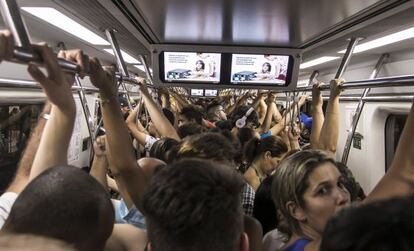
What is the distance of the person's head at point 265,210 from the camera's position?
2.40 meters

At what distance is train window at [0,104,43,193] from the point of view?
3.90 meters

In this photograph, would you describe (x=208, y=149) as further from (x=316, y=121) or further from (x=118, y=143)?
(x=316, y=121)

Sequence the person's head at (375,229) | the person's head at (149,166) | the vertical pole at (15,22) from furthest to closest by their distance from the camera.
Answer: the person's head at (149,166) → the vertical pole at (15,22) → the person's head at (375,229)

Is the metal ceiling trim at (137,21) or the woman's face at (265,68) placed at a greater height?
the metal ceiling trim at (137,21)

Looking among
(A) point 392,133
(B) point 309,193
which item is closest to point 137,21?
(B) point 309,193

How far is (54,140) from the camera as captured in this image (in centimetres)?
145

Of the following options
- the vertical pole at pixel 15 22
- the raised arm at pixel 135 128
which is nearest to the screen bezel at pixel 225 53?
the raised arm at pixel 135 128

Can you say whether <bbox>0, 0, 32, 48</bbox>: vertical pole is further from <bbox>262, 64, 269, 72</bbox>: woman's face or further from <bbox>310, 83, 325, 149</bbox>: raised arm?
<bbox>262, 64, 269, 72</bbox>: woman's face

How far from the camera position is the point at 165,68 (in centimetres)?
374

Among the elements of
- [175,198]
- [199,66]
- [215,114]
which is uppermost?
[199,66]

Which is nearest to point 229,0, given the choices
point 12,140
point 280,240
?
point 280,240

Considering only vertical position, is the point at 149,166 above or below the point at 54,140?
below

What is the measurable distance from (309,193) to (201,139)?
718 millimetres

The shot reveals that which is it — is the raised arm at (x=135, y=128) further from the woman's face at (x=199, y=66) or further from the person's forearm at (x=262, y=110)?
the person's forearm at (x=262, y=110)
